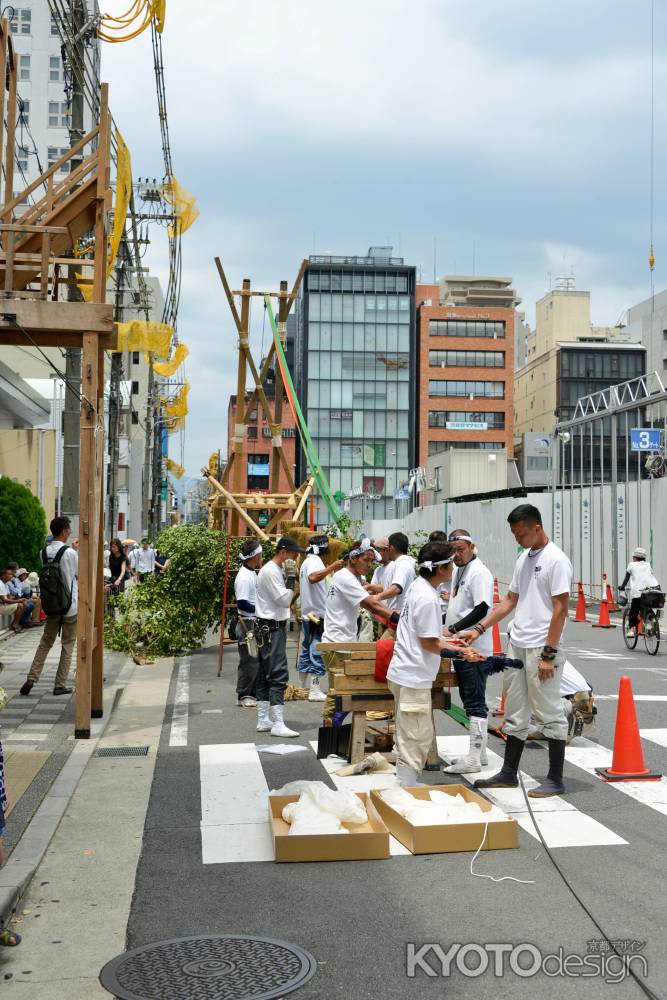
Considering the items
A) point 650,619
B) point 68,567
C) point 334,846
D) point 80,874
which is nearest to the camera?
point 80,874

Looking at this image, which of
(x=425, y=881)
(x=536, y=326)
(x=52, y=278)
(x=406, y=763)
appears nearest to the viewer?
(x=425, y=881)

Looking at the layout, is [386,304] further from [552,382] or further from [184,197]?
[184,197]

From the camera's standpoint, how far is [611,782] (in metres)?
8.35

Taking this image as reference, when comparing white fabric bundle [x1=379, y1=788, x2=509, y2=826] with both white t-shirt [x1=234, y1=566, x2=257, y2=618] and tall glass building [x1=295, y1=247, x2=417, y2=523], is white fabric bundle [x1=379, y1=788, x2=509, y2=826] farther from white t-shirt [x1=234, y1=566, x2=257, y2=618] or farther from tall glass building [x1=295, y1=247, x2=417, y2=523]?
tall glass building [x1=295, y1=247, x2=417, y2=523]

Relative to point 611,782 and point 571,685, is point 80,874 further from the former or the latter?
point 571,685

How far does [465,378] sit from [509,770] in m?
105

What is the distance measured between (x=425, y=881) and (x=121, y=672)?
10.4 meters

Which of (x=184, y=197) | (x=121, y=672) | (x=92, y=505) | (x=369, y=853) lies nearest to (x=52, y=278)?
(x=92, y=505)

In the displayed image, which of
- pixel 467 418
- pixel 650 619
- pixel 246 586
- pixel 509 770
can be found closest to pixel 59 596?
pixel 246 586

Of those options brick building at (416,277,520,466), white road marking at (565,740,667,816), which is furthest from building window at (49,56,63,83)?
white road marking at (565,740,667,816)

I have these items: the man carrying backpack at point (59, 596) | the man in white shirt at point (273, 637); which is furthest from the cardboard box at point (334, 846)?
the man carrying backpack at point (59, 596)

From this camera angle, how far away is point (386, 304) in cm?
11512

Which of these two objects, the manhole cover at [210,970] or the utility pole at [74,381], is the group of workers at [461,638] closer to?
the manhole cover at [210,970]

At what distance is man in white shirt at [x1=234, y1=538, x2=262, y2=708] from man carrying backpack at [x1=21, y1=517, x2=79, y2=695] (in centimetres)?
202
